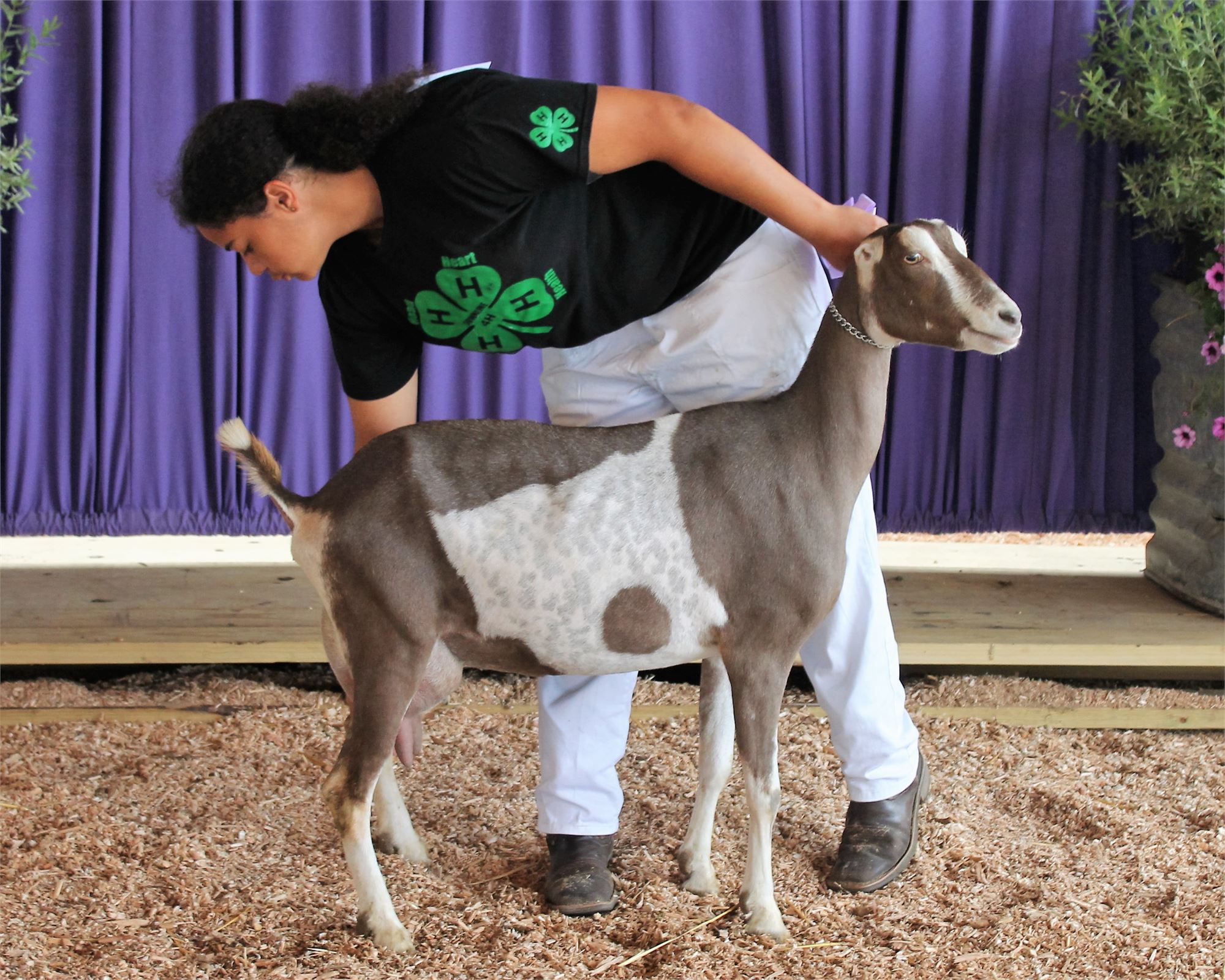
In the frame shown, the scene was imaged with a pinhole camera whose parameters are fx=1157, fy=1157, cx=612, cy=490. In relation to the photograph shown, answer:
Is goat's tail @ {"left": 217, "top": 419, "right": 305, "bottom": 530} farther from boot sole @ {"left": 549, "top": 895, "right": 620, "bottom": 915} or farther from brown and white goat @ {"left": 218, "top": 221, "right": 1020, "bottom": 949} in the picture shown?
boot sole @ {"left": 549, "top": 895, "right": 620, "bottom": 915}

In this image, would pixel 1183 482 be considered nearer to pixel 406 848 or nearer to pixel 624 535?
pixel 624 535

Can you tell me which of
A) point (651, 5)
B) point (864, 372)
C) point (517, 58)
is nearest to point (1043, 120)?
point (651, 5)

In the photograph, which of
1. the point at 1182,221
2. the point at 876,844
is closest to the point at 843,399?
the point at 876,844

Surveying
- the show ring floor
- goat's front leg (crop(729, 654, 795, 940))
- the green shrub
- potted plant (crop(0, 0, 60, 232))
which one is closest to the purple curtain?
potted plant (crop(0, 0, 60, 232))

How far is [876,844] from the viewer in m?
1.90

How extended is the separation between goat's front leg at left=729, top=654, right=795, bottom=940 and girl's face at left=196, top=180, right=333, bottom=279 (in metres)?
0.87

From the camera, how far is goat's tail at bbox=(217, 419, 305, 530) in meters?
1.67

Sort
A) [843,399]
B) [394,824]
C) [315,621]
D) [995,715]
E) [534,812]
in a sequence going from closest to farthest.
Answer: [843,399]
[394,824]
[534,812]
[995,715]
[315,621]

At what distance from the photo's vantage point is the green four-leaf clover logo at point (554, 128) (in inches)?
64.0

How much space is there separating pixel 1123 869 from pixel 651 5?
2.65 meters

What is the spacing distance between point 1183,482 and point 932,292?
1.78m

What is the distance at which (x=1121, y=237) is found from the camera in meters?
3.43

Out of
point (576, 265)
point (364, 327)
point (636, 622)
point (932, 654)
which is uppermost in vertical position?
point (576, 265)

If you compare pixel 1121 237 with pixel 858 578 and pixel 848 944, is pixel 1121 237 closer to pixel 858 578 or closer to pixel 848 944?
pixel 858 578
